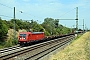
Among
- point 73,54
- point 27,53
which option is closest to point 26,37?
point 27,53

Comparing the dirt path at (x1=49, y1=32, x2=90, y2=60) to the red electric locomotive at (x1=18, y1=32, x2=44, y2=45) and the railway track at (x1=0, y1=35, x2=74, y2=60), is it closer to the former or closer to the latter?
the railway track at (x1=0, y1=35, x2=74, y2=60)

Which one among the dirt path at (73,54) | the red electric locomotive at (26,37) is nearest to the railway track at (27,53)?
the dirt path at (73,54)

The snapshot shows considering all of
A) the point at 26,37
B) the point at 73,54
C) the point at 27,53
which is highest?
the point at 26,37

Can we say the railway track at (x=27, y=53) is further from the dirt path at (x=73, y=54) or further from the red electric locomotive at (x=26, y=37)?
the red electric locomotive at (x=26, y=37)

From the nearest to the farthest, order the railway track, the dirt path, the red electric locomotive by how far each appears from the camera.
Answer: the dirt path → the railway track → the red electric locomotive

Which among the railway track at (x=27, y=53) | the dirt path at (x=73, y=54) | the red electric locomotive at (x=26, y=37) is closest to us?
the dirt path at (x=73, y=54)

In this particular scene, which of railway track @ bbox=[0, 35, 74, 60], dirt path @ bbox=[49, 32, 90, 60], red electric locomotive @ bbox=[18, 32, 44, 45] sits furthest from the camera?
red electric locomotive @ bbox=[18, 32, 44, 45]

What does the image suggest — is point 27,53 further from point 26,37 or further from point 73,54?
point 26,37

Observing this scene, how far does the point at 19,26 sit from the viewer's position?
61.7 meters

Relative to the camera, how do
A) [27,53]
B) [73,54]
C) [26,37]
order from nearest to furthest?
1. [73,54]
2. [27,53]
3. [26,37]

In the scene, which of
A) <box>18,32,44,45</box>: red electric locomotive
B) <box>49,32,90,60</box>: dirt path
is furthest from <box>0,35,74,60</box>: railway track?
<box>18,32,44,45</box>: red electric locomotive

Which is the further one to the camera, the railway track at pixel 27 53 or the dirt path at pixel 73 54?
the railway track at pixel 27 53

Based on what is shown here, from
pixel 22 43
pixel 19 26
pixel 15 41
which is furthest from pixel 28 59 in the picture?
pixel 19 26

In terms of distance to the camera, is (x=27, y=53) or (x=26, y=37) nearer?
(x=27, y=53)
